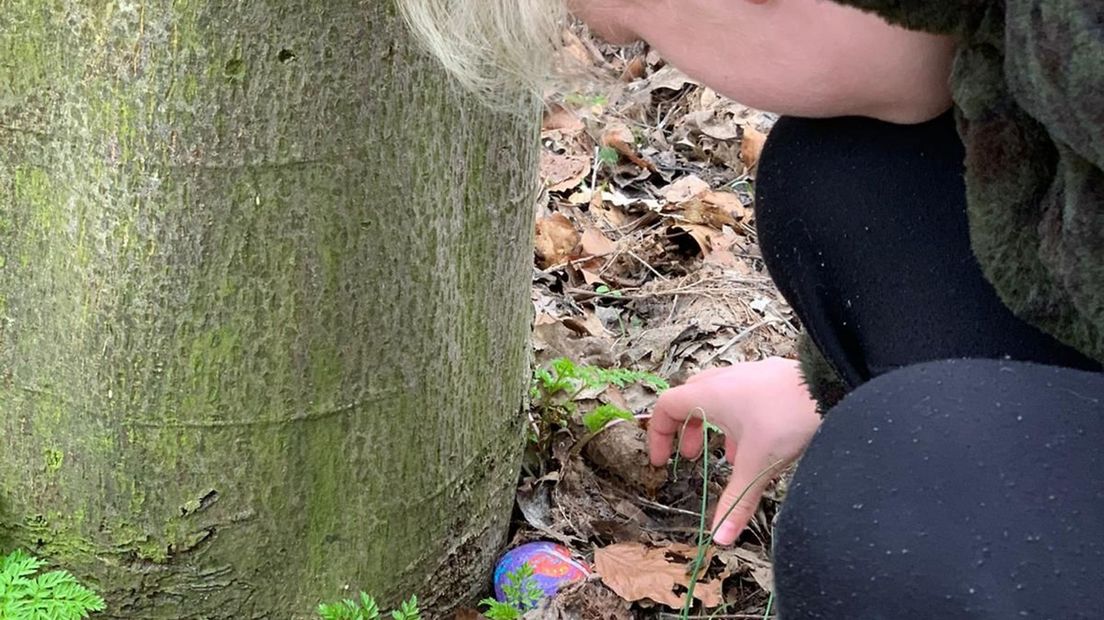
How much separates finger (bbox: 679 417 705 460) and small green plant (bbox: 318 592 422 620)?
462 millimetres

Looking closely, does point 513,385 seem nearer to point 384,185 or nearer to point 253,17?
point 384,185

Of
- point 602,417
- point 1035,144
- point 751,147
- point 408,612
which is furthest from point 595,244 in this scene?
point 1035,144

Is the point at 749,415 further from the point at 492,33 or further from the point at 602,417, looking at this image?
the point at 492,33

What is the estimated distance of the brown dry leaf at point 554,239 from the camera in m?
2.61

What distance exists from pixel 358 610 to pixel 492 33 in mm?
757

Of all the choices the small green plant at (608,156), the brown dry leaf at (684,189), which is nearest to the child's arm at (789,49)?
the brown dry leaf at (684,189)

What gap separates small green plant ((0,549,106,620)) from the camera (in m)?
1.37

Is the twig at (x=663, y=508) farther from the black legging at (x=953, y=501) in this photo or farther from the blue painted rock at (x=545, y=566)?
the black legging at (x=953, y=501)

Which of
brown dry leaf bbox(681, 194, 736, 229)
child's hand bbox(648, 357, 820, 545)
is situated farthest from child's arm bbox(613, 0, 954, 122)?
brown dry leaf bbox(681, 194, 736, 229)

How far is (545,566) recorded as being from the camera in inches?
69.1

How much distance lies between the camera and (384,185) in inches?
53.2

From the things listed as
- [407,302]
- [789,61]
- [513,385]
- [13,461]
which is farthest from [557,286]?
[789,61]

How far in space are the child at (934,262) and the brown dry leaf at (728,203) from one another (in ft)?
4.72

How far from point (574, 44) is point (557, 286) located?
1.36 m
